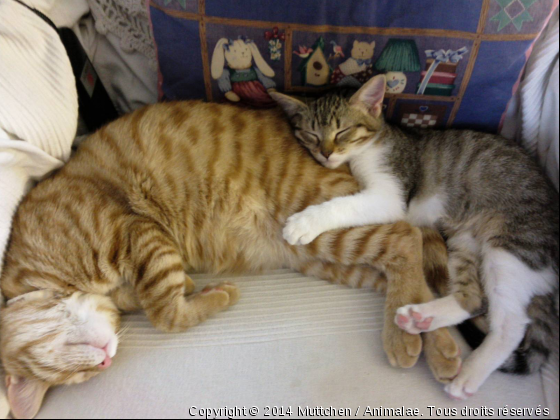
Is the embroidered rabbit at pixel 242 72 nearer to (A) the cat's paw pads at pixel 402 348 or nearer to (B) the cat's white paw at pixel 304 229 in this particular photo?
(B) the cat's white paw at pixel 304 229

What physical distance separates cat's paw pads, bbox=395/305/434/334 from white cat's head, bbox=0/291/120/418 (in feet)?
2.97

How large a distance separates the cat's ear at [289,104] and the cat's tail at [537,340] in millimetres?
1009

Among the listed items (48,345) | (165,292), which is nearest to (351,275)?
(165,292)

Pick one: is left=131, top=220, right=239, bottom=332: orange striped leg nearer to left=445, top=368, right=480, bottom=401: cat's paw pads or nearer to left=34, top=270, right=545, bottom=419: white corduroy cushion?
left=34, top=270, right=545, bottom=419: white corduroy cushion

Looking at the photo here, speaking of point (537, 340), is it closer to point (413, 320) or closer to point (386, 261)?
point (413, 320)

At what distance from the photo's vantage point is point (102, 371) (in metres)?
1.15

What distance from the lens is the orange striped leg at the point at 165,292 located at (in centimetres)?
123

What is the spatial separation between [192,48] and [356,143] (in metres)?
0.71

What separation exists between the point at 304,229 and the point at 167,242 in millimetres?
501

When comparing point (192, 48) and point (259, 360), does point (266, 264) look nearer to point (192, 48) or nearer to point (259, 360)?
point (259, 360)

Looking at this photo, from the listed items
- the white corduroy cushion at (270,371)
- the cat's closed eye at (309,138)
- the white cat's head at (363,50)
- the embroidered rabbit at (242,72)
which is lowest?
the white corduroy cushion at (270,371)

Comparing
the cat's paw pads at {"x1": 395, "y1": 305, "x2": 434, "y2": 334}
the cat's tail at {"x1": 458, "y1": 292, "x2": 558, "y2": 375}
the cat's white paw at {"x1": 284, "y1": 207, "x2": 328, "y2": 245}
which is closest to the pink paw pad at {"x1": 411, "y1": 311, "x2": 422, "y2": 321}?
the cat's paw pads at {"x1": 395, "y1": 305, "x2": 434, "y2": 334}

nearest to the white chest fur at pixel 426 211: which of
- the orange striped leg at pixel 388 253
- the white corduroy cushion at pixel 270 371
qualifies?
the orange striped leg at pixel 388 253

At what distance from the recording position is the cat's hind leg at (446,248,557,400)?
1.06 meters
